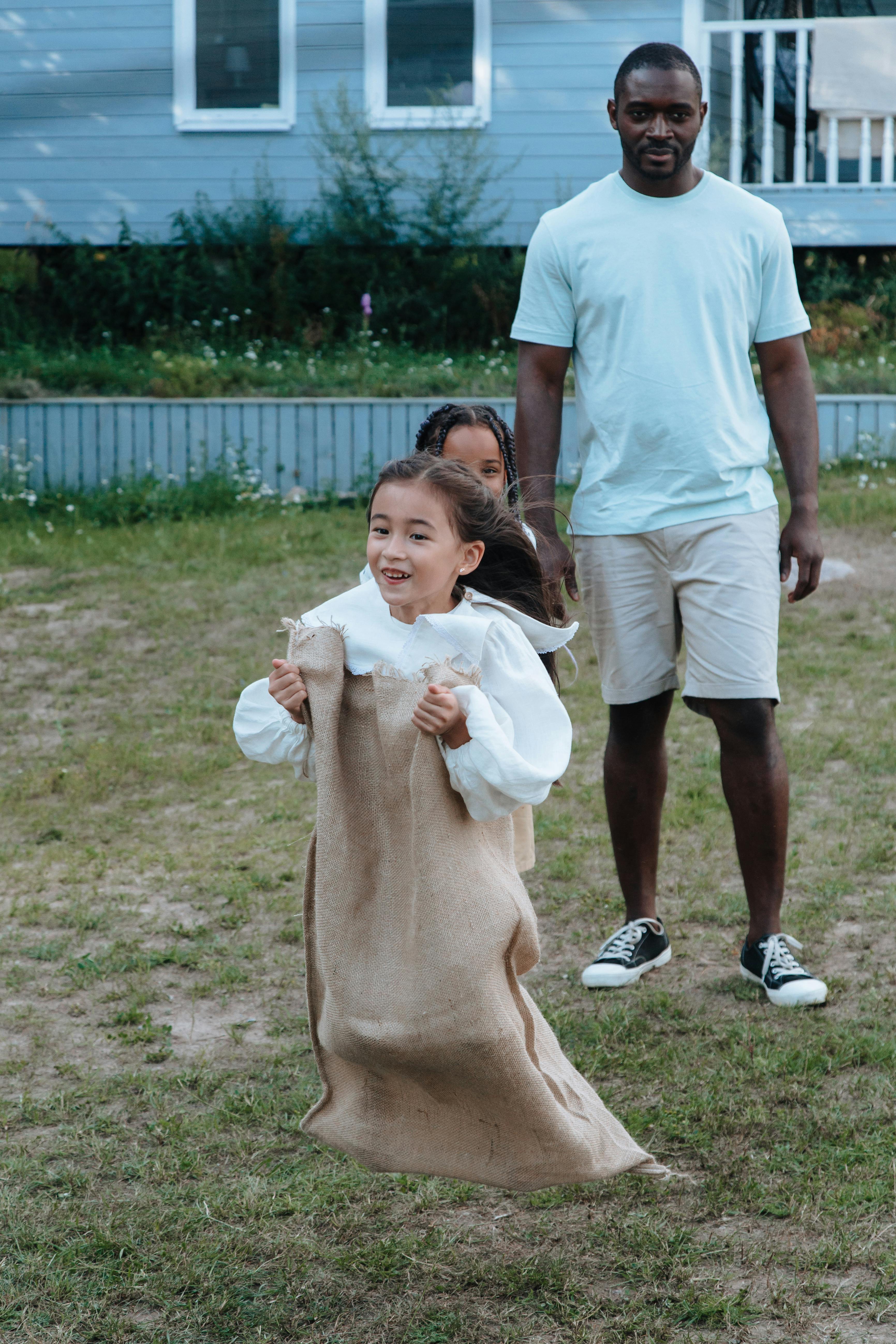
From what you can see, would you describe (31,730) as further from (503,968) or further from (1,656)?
(503,968)

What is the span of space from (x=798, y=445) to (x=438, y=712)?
66.1 inches

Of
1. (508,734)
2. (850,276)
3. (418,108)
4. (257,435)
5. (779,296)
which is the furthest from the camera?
(418,108)

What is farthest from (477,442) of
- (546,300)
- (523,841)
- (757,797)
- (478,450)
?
(757,797)

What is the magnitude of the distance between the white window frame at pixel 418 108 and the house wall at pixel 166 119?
70mm

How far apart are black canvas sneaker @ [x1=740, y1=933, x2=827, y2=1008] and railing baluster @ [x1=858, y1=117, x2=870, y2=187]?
28.7 ft

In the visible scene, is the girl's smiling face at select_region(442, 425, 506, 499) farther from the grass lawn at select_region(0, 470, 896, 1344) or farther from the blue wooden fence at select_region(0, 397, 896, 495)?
the blue wooden fence at select_region(0, 397, 896, 495)

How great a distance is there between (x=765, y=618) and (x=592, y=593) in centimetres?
42

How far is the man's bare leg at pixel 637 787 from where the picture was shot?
3.37 m

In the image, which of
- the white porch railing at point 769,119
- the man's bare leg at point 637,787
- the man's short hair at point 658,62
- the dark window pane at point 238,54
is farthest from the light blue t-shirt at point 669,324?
the dark window pane at point 238,54

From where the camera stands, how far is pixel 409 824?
80.5 inches

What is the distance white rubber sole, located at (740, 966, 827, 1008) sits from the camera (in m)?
3.12

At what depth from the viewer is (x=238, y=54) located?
440 inches

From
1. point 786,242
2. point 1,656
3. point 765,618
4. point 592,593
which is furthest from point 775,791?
point 1,656

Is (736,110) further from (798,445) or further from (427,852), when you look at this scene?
(427,852)
